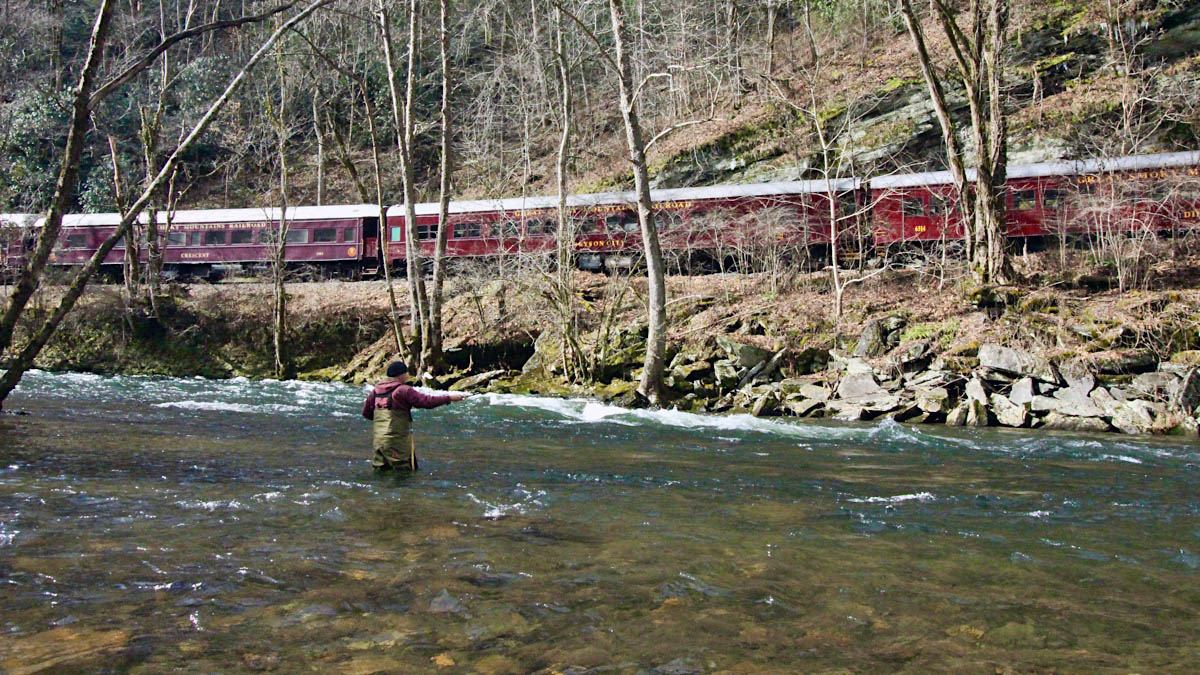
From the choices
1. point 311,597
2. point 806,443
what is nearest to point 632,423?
point 806,443

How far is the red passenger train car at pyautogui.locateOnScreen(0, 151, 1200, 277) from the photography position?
57.0 feet

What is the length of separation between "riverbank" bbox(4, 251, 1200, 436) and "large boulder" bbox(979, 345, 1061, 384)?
24mm

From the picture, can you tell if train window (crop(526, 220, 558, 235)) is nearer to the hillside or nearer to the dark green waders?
the hillside

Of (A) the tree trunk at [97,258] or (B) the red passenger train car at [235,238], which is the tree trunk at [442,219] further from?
(A) the tree trunk at [97,258]

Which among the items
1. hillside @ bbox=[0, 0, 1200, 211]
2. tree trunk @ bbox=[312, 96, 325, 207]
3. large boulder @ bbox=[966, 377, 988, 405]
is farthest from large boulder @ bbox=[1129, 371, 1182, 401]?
tree trunk @ bbox=[312, 96, 325, 207]

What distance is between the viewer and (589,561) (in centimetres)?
441

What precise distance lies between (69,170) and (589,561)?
22.1 feet

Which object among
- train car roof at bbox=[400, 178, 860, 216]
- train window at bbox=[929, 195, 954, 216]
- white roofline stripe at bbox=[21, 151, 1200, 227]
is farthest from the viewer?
train car roof at bbox=[400, 178, 860, 216]

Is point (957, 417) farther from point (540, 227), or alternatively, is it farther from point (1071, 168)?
point (540, 227)

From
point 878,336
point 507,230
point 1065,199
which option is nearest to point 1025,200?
point 1065,199

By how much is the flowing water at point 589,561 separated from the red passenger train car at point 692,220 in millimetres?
11347

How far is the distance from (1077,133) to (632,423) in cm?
1639

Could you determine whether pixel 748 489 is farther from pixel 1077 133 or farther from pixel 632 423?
pixel 1077 133

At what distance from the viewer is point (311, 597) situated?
3719 mm
